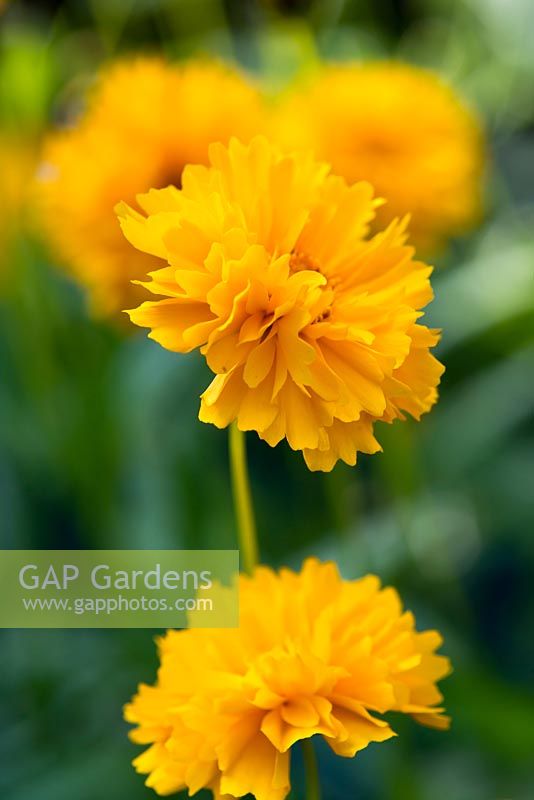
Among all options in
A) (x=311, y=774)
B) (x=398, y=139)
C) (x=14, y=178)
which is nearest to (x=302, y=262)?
(x=311, y=774)

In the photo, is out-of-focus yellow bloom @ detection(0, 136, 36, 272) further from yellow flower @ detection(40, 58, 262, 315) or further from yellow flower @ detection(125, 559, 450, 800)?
yellow flower @ detection(125, 559, 450, 800)

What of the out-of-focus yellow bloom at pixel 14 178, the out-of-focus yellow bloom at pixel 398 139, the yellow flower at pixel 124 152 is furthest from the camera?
the out-of-focus yellow bloom at pixel 14 178

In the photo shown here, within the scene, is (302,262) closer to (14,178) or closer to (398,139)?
(398,139)

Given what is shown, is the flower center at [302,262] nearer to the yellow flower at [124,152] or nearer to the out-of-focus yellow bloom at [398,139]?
the yellow flower at [124,152]

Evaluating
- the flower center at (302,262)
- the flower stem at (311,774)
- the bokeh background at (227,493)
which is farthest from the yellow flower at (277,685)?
the bokeh background at (227,493)

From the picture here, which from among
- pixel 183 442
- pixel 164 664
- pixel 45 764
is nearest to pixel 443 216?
pixel 183 442

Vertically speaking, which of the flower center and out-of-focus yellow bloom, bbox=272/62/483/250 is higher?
out-of-focus yellow bloom, bbox=272/62/483/250

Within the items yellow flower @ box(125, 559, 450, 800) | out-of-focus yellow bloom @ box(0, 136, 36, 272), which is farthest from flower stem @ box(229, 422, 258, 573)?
out-of-focus yellow bloom @ box(0, 136, 36, 272)

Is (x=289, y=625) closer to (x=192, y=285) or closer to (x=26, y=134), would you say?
(x=192, y=285)
